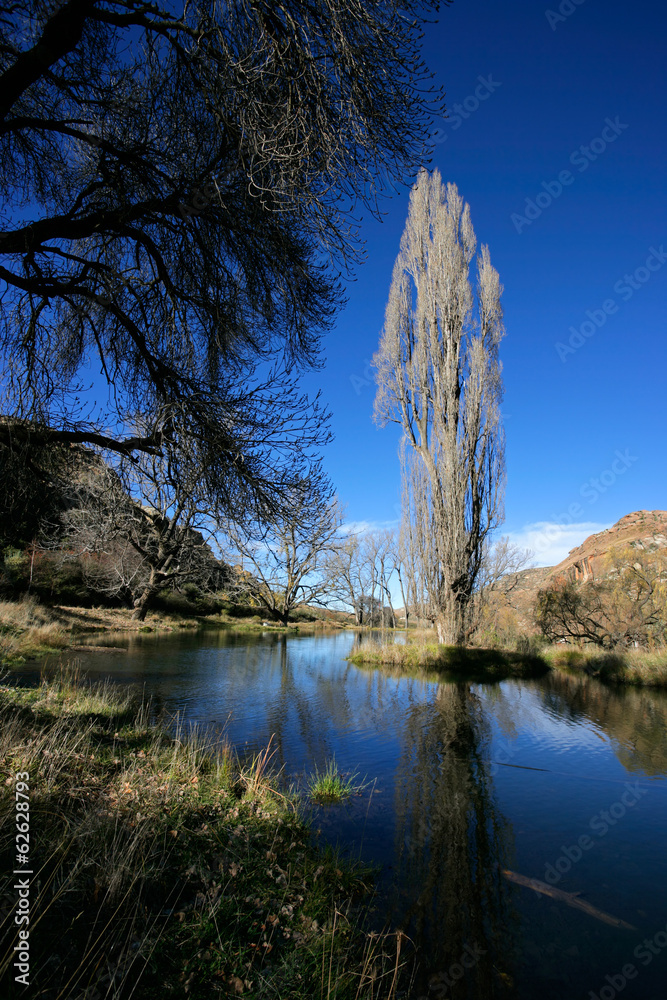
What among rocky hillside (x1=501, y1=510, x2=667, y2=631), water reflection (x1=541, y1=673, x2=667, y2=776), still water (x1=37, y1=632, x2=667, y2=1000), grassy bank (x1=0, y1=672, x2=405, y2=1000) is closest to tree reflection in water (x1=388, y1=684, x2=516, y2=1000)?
still water (x1=37, y1=632, x2=667, y2=1000)

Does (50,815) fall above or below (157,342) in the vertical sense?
below

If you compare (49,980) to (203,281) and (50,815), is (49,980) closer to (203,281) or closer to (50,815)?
(50,815)

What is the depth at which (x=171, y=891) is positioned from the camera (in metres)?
2.18

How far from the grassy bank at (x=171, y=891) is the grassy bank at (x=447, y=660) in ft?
37.1

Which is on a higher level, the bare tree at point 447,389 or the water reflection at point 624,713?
the bare tree at point 447,389

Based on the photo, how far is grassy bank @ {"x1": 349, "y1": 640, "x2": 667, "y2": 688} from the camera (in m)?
13.5

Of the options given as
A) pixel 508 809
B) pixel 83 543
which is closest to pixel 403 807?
pixel 508 809

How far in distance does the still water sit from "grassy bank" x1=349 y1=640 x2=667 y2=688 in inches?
109

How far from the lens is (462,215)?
55.0ft

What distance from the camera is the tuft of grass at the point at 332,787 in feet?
14.4

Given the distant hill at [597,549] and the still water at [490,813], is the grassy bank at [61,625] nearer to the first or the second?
the still water at [490,813]

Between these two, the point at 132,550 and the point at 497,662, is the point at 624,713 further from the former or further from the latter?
the point at 132,550

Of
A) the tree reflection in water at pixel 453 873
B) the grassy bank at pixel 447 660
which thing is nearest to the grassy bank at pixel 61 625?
the tree reflection in water at pixel 453 873

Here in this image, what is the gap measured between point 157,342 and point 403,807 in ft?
16.2
